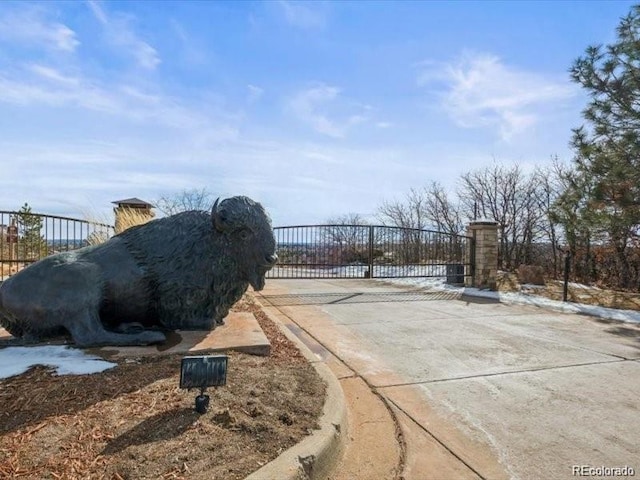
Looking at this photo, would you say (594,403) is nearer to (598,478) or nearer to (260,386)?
(598,478)

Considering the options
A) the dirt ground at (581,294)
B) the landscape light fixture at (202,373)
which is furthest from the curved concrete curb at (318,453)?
the dirt ground at (581,294)

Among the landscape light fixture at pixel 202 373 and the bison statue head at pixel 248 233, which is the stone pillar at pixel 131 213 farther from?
the landscape light fixture at pixel 202 373

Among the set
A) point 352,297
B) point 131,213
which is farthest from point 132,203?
point 352,297

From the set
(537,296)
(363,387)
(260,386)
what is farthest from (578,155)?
(260,386)

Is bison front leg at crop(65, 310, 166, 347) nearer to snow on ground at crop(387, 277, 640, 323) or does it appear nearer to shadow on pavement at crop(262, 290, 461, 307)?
shadow on pavement at crop(262, 290, 461, 307)

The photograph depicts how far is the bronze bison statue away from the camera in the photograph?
3486 mm

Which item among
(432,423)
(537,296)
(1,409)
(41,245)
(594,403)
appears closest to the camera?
(1,409)

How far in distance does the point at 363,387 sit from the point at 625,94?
27.2 feet

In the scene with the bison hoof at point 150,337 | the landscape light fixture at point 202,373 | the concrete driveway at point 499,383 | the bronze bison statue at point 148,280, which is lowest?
the concrete driveway at point 499,383

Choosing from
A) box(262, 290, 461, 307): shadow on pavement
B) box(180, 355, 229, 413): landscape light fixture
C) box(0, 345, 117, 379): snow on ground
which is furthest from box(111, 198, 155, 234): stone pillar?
box(180, 355, 229, 413): landscape light fixture

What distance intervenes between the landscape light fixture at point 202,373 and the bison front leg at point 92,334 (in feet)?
5.12

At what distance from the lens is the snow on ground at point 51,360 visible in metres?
3.05

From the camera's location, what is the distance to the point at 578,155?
936cm

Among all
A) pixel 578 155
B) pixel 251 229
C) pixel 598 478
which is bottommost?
pixel 598 478
